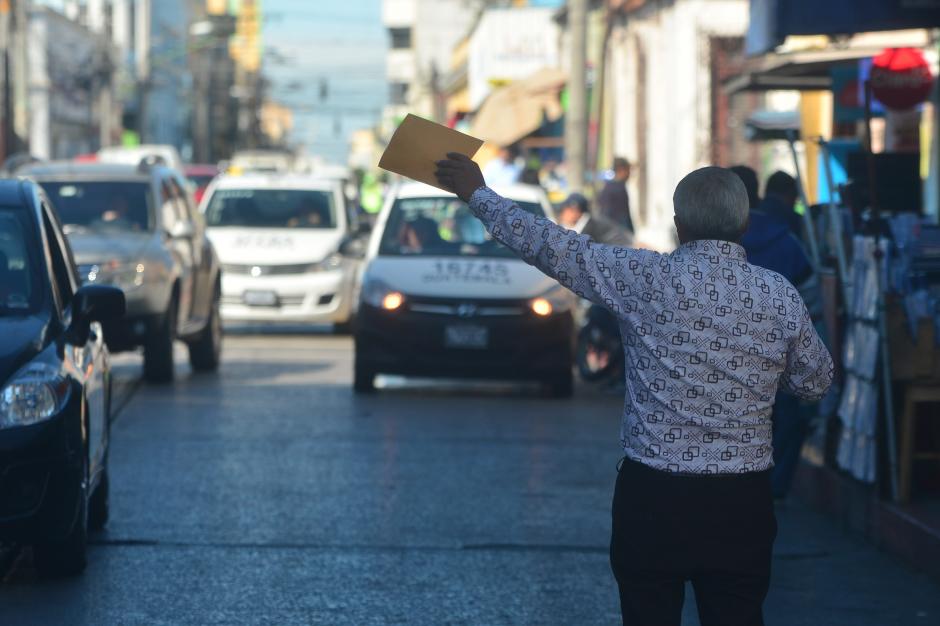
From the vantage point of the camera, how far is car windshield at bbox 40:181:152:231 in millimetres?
15234

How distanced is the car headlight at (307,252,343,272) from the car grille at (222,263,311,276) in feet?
0.17

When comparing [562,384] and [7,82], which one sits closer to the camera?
[562,384]

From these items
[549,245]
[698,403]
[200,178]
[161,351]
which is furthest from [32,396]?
[200,178]

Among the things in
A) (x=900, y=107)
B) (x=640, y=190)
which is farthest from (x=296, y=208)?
(x=640, y=190)

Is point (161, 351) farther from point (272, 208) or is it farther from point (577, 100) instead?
point (577, 100)

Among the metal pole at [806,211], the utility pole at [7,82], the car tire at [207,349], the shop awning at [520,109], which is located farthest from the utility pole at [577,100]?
the utility pole at [7,82]

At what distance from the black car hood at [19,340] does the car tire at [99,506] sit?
116cm

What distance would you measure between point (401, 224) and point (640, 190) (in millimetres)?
20280

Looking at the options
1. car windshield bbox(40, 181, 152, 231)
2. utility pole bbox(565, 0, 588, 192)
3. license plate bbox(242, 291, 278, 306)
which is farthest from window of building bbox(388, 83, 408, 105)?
car windshield bbox(40, 181, 152, 231)

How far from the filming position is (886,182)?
1189 centimetres

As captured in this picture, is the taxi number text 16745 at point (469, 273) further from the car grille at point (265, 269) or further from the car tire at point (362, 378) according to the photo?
the car grille at point (265, 269)

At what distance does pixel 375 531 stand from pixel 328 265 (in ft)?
35.2

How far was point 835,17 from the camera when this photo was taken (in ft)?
43.4

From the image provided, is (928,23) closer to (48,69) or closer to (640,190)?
(640,190)
